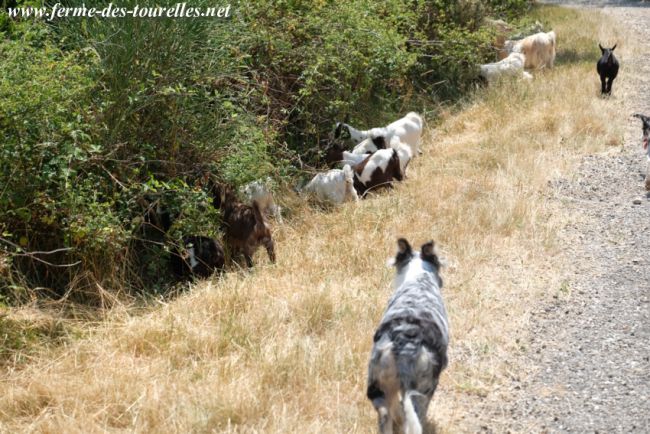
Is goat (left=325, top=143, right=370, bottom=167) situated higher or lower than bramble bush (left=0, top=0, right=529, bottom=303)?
lower

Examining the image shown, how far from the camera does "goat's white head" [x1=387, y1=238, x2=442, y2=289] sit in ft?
17.5

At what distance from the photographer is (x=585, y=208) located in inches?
356

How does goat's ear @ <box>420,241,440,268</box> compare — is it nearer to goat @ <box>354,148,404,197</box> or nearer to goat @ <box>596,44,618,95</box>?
goat @ <box>354,148,404,197</box>

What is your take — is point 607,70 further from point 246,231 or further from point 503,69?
point 246,231

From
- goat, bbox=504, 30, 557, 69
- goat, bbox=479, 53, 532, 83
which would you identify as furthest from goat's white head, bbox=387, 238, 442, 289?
goat, bbox=504, 30, 557, 69

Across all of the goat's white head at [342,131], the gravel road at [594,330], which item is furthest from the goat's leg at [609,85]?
the goat's white head at [342,131]

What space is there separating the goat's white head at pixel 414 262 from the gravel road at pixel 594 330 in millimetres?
914

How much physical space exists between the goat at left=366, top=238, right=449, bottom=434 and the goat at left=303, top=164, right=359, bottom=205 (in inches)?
202

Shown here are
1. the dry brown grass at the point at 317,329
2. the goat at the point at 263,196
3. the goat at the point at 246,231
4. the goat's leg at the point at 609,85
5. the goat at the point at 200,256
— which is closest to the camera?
the dry brown grass at the point at 317,329

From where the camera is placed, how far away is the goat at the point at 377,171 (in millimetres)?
10359

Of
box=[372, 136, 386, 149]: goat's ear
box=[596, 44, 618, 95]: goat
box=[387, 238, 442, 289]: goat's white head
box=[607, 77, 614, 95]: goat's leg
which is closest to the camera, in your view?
box=[387, 238, 442, 289]: goat's white head

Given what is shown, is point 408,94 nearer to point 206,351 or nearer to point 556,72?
point 556,72

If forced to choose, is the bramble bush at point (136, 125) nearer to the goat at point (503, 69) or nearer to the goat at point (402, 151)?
the goat at point (402, 151)

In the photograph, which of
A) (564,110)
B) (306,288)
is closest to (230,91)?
(306,288)
